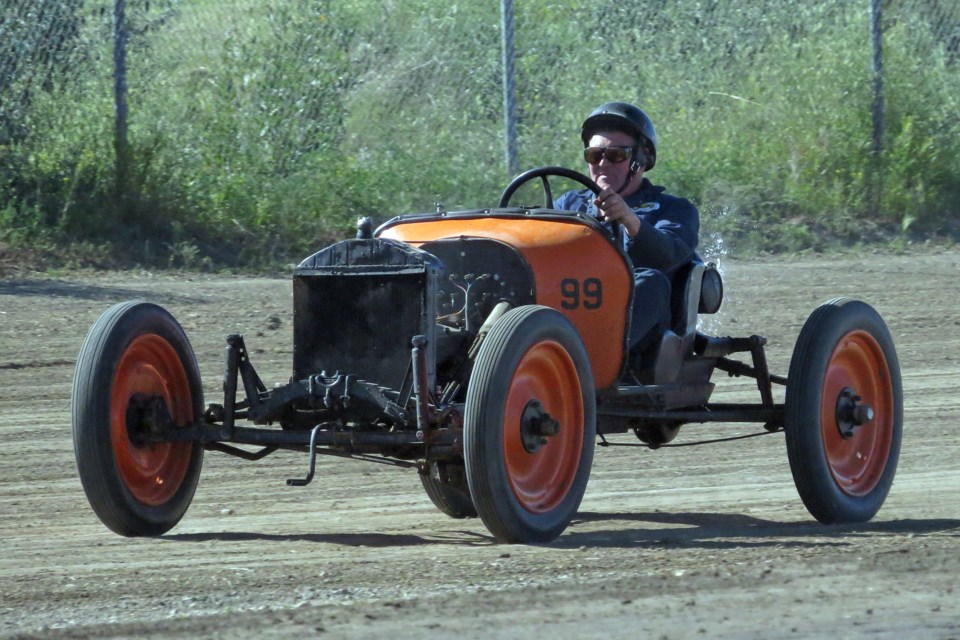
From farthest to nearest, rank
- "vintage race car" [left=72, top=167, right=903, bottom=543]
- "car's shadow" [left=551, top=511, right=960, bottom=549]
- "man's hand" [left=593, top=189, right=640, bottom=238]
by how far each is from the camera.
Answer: "man's hand" [left=593, top=189, right=640, bottom=238] → "car's shadow" [left=551, top=511, right=960, bottom=549] → "vintage race car" [left=72, top=167, right=903, bottom=543]

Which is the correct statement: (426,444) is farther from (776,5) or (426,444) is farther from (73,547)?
(776,5)

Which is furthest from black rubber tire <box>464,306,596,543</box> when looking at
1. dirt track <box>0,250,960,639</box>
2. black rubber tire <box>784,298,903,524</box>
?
black rubber tire <box>784,298,903,524</box>

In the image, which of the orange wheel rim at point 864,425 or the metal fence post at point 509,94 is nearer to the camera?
the orange wheel rim at point 864,425

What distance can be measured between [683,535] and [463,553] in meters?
0.97

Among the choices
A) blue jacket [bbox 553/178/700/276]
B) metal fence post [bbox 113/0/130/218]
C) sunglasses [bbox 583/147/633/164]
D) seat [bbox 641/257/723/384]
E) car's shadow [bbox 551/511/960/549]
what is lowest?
car's shadow [bbox 551/511/960/549]

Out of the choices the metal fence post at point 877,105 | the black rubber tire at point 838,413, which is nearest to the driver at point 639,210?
the black rubber tire at point 838,413

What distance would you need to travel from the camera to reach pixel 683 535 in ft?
19.9

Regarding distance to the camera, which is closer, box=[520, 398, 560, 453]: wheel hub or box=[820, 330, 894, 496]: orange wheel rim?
box=[520, 398, 560, 453]: wheel hub

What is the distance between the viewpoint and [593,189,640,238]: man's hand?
6.29 meters

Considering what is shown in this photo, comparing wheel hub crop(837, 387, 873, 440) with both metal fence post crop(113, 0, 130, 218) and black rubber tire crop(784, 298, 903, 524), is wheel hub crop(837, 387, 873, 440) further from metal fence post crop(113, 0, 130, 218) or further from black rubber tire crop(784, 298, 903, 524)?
metal fence post crop(113, 0, 130, 218)

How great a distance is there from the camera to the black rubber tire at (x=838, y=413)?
650cm

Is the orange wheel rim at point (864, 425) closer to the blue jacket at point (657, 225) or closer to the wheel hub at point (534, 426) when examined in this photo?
the blue jacket at point (657, 225)

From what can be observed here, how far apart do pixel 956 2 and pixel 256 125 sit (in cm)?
870

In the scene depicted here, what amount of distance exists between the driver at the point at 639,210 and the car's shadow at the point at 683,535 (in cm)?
70
